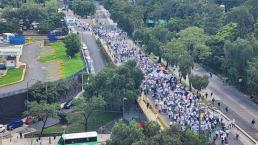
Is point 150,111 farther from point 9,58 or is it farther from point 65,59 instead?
point 65,59

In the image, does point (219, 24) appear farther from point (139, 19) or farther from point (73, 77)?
point (73, 77)

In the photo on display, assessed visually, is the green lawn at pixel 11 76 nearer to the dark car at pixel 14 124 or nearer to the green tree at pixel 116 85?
the dark car at pixel 14 124

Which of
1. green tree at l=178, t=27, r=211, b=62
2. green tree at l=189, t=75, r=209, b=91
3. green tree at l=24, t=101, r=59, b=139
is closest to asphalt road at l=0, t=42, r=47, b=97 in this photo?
green tree at l=24, t=101, r=59, b=139

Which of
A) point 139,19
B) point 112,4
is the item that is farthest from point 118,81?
point 112,4

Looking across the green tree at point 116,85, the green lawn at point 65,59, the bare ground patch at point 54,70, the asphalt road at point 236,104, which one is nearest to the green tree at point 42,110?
the green tree at point 116,85

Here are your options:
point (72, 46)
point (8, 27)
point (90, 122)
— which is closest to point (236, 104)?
point (90, 122)

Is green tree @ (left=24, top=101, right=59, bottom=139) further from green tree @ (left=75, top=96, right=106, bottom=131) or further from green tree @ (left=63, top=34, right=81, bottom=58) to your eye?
green tree @ (left=63, top=34, right=81, bottom=58)
